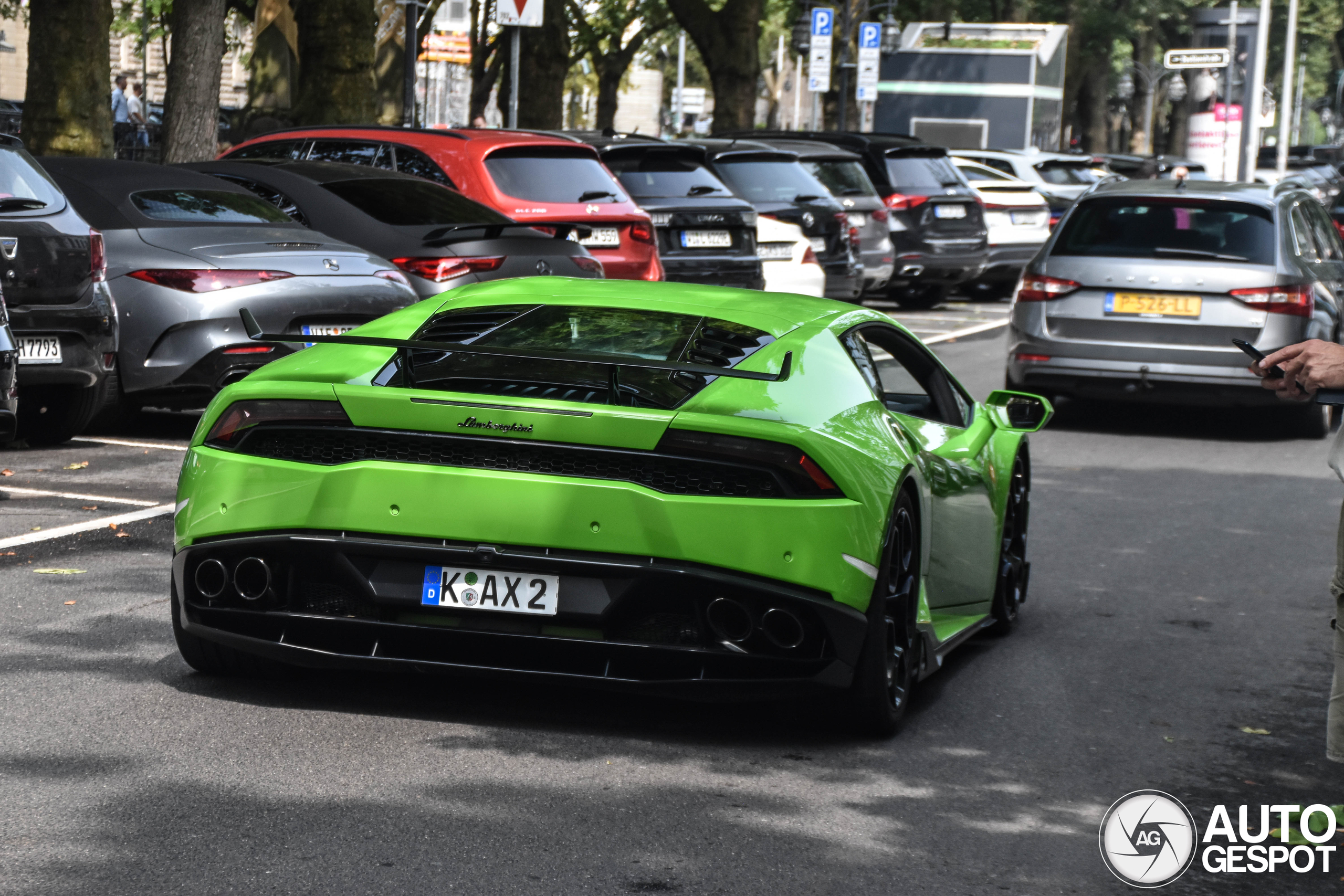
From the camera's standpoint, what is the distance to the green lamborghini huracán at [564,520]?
4977 mm

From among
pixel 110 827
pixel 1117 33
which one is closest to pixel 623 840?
pixel 110 827

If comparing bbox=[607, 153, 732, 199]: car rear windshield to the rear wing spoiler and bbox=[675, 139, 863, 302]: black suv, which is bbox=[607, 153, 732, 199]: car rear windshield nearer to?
bbox=[675, 139, 863, 302]: black suv

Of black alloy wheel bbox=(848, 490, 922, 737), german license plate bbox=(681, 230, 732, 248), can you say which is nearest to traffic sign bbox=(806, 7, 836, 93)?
german license plate bbox=(681, 230, 732, 248)

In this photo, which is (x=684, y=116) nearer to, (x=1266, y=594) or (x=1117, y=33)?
(x=1117, y=33)

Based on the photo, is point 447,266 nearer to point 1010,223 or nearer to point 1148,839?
point 1148,839

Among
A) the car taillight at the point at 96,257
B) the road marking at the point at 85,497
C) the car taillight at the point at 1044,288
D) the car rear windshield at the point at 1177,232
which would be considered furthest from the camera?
the car taillight at the point at 1044,288

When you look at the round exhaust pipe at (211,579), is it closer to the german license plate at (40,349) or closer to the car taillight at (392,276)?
the german license plate at (40,349)

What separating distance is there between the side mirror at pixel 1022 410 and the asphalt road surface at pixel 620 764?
742 millimetres

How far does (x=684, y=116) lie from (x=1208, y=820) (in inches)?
3451

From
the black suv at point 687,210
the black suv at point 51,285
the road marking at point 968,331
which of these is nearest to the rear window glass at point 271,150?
the black suv at point 687,210

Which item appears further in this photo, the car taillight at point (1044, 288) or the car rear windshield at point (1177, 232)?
the car taillight at point (1044, 288)

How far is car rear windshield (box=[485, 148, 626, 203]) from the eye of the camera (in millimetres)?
13922

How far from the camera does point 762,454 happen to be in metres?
4.97

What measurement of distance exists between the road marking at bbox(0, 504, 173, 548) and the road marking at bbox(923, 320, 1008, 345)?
11.2m
